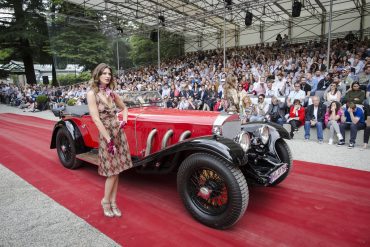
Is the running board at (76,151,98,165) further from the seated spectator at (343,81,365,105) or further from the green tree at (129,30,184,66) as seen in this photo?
the green tree at (129,30,184,66)

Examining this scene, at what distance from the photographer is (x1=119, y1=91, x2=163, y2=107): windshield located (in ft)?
14.3

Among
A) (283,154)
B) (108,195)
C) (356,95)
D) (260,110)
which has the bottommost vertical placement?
(108,195)

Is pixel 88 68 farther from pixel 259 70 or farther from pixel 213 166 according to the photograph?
pixel 213 166

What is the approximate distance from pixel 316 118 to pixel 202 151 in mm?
5525

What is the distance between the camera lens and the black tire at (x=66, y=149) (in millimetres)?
4637

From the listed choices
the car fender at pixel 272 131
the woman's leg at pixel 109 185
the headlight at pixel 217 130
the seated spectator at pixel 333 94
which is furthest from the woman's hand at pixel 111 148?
the seated spectator at pixel 333 94

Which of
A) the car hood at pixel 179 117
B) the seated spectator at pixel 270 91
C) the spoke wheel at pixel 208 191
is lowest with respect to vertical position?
the spoke wheel at pixel 208 191

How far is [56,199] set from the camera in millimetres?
3531

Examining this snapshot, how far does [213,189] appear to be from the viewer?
279cm

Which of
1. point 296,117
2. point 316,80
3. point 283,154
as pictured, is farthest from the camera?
point 316,80

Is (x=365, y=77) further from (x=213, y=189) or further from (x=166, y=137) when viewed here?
(x=213, y=189)

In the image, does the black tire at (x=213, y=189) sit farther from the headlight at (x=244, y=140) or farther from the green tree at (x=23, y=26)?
the green tree at (x=23, y=26)

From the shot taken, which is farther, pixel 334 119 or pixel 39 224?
pixel 334 119

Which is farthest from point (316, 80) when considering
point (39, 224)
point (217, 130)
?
point (39, 224)
